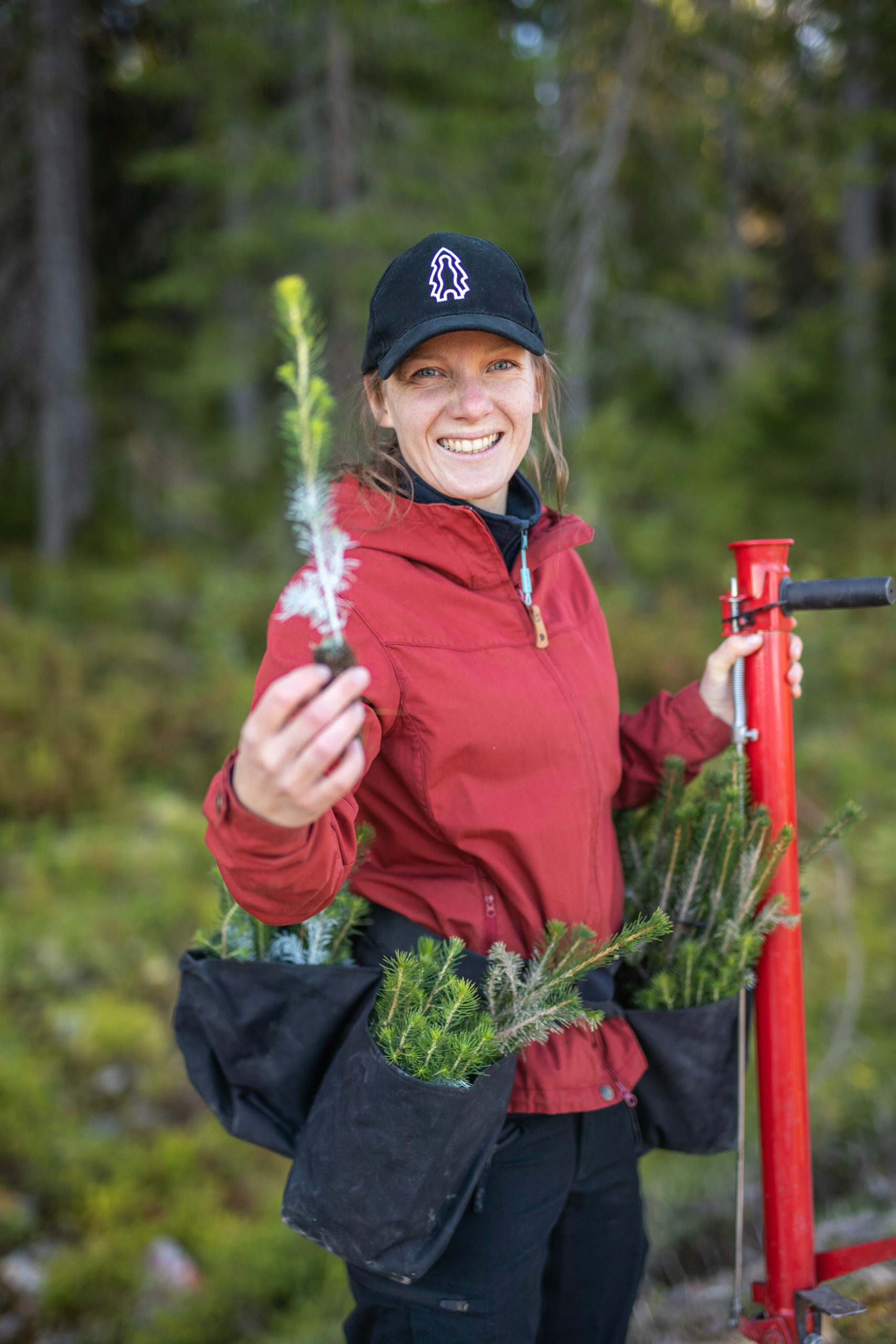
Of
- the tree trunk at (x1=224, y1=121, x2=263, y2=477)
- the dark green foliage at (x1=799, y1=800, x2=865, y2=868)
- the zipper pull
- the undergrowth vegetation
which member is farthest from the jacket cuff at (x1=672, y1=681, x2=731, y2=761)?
the tree trunk at (x1=224, y1=121, x2=263, y2=477)

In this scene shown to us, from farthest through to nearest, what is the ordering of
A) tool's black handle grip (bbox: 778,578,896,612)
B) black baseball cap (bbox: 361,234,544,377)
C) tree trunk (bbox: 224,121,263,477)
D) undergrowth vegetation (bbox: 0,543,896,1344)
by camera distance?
tree trunk (bbox: 224,121,263,477), undergrowth vegetation (bbox: 0,543,896,1344), tool's black handle grip (bbox: 778,578,896,612), black baseball cap (bbox: 361,234,544,377)

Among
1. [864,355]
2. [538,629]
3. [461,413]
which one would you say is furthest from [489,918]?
[864,355]

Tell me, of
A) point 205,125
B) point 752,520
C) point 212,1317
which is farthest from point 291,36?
point 212,1317

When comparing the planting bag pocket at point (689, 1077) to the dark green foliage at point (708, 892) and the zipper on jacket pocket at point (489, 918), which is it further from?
the zipper on jacket pocket at point (489, 918)

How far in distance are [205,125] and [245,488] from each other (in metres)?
4.76

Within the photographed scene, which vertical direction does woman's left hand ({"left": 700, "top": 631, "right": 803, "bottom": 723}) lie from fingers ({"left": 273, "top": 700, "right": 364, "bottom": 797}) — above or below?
above

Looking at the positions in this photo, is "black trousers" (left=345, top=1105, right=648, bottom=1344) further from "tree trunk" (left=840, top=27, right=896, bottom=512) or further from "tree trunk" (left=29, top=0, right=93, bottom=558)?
"tree trunk" (left=840, top=27, right=896, bottom=512)

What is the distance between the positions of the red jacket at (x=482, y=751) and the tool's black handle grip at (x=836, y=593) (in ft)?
1.65

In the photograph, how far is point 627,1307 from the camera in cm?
202

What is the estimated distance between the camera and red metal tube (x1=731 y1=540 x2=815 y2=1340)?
2.04 meters

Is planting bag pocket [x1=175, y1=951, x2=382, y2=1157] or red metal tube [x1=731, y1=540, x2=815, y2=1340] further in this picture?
red metal tube [x1=731, y1=540, x2=815, y2=1340]

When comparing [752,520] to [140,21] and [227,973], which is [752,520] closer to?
[140,21]

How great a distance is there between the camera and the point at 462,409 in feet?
5.86

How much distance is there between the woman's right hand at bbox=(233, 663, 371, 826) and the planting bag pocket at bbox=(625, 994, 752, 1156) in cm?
118
